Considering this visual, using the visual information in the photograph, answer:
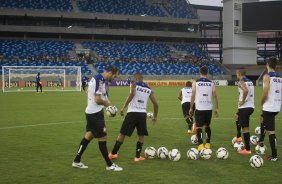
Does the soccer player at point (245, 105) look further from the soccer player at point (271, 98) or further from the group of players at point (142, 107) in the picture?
the soccer player at point (271, 98)

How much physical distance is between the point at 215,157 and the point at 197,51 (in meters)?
72.8

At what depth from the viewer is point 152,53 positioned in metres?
79.0

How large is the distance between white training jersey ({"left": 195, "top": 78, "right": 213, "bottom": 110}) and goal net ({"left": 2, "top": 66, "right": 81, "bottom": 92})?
130ft

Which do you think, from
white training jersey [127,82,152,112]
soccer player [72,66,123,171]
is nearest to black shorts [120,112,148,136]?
white training jersey [127,82,152,112]

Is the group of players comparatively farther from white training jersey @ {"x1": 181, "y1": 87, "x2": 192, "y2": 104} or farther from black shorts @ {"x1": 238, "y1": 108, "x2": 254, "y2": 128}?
white training jersey @ {"x1": 181, "y1": 87, "x2": 192, "y2": 104}

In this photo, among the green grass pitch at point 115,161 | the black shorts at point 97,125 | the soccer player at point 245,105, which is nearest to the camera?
the green grass pitch at point 115,161

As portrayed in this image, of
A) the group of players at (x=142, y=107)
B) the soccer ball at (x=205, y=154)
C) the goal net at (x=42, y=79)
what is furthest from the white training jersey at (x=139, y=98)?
the goal net at (x=42, y=79)

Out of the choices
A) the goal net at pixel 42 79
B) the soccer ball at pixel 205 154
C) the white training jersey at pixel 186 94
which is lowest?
the soccer ball at pixel 205 154

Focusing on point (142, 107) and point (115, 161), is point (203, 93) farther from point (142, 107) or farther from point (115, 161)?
point (115, 161)

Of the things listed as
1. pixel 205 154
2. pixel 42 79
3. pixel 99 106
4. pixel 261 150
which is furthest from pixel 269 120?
pixel 42 79

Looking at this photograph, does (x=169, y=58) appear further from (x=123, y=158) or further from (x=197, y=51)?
(x=123, y=158)

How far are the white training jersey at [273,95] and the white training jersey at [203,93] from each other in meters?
1.69

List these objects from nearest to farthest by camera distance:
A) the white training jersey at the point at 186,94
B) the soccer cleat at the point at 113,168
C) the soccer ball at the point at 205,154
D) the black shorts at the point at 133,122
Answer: the soccer cleat at the point at 113,168, the black shorts at the point at 133,122, the soccer ball at the point at 205,154, the white training jersey at the point at 186,94

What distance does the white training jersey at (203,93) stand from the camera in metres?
12.0
